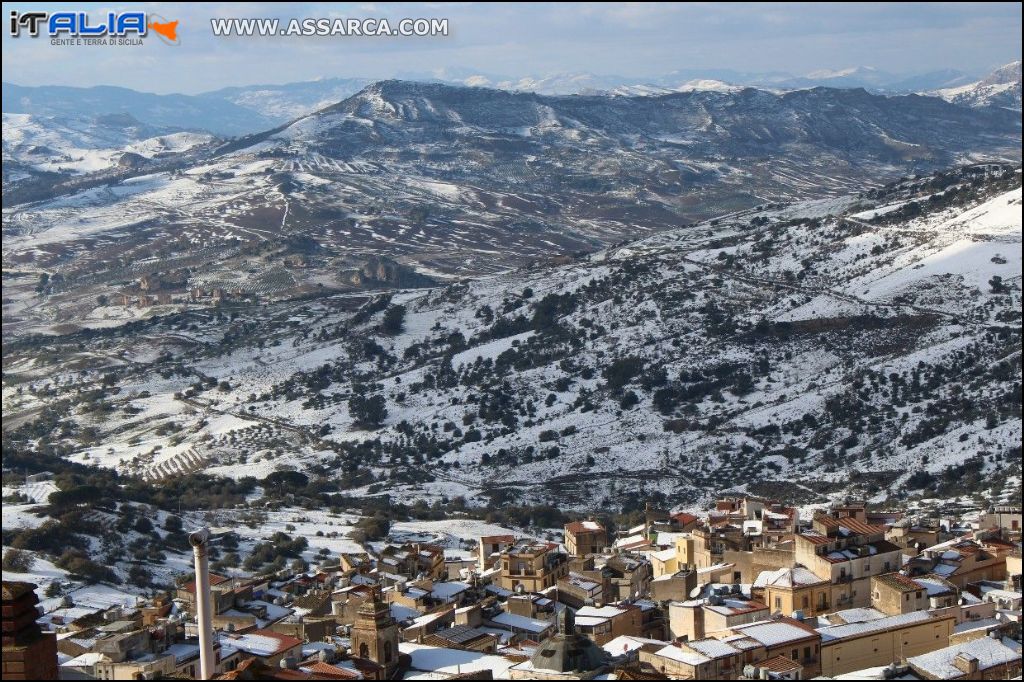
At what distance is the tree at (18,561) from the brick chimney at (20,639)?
3324 cm

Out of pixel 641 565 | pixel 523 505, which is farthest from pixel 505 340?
pixel 641 565

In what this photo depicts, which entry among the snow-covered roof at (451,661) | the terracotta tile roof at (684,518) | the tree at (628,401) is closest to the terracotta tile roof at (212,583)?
the snow-covered roof at (451,661)

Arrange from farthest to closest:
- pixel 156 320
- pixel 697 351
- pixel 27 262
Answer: pixel 27 262 → pixel 156 320 → pixel 697 351

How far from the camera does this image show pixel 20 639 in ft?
54.6

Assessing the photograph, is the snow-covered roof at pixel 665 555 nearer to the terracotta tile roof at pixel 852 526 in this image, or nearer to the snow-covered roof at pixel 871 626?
the terracotta tile roof at pixel 852 526

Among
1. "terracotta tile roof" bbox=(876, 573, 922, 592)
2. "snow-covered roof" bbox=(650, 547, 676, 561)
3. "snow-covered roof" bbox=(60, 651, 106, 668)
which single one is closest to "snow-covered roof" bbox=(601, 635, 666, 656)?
"terracotta tile roof" bbox=(876, 573, 922, 592)

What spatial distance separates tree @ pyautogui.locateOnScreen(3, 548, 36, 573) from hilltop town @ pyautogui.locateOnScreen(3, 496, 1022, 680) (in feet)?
13.0

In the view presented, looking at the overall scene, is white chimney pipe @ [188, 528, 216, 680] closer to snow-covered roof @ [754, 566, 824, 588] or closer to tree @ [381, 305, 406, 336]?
snow-covered roof @ [754, 566, 824, 588]

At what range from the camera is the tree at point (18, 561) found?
160 feet

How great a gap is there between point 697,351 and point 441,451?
17295 mm

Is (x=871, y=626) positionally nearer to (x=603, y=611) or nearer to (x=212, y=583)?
(x=603, y=611)

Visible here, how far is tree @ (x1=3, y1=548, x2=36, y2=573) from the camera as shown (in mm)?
48688

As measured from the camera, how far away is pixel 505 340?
9669cm

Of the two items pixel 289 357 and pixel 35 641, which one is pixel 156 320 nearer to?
pixel 289 357
